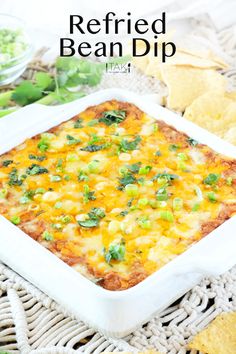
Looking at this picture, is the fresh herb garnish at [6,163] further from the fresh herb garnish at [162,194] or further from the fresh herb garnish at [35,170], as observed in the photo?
the fresh herb garnish at [162,194]

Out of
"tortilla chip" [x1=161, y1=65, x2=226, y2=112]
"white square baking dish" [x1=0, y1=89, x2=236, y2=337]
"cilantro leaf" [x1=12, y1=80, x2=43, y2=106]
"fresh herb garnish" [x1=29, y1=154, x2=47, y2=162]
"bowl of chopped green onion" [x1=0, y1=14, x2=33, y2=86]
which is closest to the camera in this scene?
"white square baking dish" [x1=0, y1=89, x2=236, y2=337]

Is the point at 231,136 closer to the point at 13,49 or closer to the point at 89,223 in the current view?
the point at 89,223

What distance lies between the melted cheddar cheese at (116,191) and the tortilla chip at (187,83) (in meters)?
0.51

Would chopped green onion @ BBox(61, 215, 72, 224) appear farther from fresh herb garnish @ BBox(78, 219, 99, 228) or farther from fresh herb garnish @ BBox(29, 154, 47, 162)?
fresh herb garnish @ BBox(29, 154, 47, 162)

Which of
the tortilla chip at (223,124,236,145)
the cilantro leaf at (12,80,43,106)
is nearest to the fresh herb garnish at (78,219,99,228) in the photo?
the tortilla chip at (223,124,236,145)

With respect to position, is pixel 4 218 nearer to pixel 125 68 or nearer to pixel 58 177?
pixel 58 177

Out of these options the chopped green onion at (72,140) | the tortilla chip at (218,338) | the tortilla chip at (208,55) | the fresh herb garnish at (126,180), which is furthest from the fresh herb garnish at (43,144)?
the tortilla chip at (208,55)

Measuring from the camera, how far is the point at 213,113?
4.81m

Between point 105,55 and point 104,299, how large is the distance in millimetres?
2904

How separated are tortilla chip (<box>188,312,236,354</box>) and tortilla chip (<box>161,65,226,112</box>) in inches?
74.1

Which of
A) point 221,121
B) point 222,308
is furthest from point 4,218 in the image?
point 221,121

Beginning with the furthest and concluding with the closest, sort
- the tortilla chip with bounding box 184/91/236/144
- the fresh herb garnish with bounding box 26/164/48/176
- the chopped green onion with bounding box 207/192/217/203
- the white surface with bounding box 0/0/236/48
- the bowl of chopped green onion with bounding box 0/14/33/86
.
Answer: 1. the white surface with bounding box 0/0/236/48
2. the bowl of chopped green onion with bounding box 0/14/33/86
3. the tortilla chip with bounding box 184/91/236/144
4. the fresh herb garnish with bounding box 26/164/48/176
5. the chopped green onion with bounding box 207/192/217/203

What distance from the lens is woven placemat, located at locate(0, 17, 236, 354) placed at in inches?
136

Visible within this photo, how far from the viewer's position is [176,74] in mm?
5129
